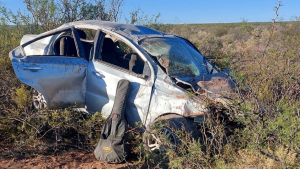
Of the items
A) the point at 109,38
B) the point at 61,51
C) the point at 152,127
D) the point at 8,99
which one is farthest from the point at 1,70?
the point at 152,127

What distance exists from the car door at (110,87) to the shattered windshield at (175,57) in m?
0.30

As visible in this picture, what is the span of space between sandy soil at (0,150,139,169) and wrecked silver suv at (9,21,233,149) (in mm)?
732

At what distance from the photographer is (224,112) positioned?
4055mm

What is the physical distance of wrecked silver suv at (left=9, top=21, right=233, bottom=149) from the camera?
4320 mm

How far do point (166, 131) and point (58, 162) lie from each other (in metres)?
1.44

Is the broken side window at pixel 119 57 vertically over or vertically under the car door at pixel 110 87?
over

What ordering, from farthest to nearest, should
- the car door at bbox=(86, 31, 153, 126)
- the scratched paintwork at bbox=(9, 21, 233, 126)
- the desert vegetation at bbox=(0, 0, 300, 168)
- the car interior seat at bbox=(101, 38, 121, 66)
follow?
the car interior seat at bbox=(101, 38, 121, 66) → the car door at bbox=(86, 31, 153, 126) → the scratched paintwork at bbox=(9, 21, 233, 126) → the desert vegetation at bbox=(0, 0, 300, 168)

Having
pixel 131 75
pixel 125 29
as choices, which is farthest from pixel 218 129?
pixel 125 29

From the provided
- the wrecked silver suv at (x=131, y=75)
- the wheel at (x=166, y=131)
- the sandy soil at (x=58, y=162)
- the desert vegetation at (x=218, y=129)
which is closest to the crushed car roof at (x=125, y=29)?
the wrecked silver suv at (x=131, y=75)

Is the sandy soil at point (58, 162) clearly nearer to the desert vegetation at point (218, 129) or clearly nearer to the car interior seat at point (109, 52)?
the desert vegetation at point (218, 129)

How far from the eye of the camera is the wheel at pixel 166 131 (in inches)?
157

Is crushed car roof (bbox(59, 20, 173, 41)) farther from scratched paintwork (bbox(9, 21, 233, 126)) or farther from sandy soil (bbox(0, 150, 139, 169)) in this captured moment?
sandy soil (bbox(0, 150, 139, 169))

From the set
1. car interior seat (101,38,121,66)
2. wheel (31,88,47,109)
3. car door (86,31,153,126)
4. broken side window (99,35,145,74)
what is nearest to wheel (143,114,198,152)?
car door (86,31,153,126)

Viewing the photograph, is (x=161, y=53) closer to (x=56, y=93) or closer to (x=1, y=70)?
(x=56, y=93)
